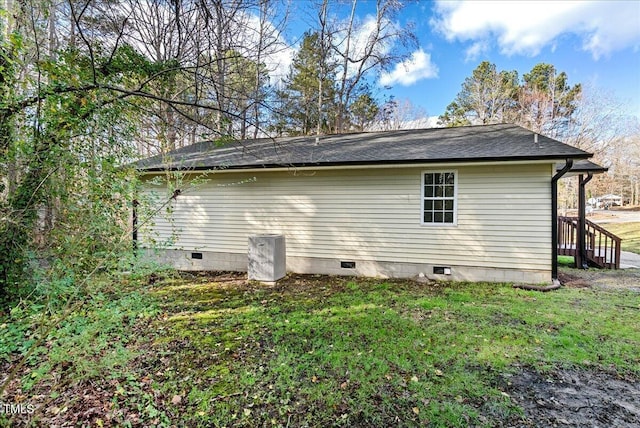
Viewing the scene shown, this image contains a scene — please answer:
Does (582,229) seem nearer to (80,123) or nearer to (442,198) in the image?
(442,198)

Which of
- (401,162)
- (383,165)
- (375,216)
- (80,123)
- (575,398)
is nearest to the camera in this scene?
(575,398)

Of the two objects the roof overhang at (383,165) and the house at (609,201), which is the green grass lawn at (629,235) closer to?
the roof overhang at (383,165)

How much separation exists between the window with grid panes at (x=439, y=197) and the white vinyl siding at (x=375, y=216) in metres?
0.12

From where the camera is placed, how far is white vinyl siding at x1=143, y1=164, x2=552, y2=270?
6246mm

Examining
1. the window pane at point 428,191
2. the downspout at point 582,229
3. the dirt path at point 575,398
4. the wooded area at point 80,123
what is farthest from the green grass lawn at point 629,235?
the wooded area at point 80,123

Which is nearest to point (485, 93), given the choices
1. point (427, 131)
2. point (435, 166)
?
point (427, 131)

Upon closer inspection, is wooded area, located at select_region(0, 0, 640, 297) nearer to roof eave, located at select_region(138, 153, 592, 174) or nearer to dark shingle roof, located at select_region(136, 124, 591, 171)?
roof eave, located at select_region(138, 153, 592, 174)

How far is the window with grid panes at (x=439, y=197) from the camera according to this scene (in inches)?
265

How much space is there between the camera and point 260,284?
6.70 meters

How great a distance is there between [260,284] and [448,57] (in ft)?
64.9

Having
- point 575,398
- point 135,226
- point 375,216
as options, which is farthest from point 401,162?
point 135,226

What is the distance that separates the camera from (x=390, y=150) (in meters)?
7.32

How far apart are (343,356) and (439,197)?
4.60 m

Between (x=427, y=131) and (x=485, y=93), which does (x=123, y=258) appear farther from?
(x=485, y=93)
